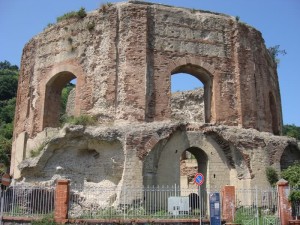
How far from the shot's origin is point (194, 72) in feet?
51.5

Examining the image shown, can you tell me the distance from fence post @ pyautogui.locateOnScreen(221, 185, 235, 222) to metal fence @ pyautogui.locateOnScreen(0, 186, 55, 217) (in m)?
5.17

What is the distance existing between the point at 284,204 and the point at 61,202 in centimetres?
659

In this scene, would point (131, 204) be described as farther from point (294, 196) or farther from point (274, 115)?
point (274, 115)

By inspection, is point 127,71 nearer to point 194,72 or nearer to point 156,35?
point 156,35

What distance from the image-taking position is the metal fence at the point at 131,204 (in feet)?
38.1

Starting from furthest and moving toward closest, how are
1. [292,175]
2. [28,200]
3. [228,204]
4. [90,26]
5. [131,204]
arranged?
[90,26]
[292,175]
[28,200]
[131,204]
[228,204]

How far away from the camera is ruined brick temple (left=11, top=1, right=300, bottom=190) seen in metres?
13.4

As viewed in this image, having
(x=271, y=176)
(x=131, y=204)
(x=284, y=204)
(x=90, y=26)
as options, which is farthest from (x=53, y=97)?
(x=284, y=204)

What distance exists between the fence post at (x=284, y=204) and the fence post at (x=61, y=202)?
633 cm

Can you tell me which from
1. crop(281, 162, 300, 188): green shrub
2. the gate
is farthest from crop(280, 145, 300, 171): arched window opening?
the gate

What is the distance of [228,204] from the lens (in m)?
11.9

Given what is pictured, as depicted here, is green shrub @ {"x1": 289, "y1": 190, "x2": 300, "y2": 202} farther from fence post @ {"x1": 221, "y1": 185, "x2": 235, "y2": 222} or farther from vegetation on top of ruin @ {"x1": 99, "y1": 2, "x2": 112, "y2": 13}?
vegetation on top of ruin @ {"x1": 99, "y1": 2, "x2": 112, "y2": 13}

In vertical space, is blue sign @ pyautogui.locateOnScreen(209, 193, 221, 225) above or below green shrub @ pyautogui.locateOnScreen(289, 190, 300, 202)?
below

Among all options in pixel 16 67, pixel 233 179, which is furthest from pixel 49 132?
pixel 16 67
